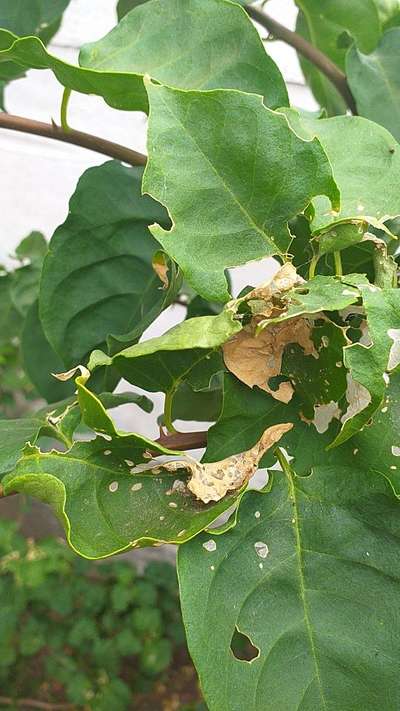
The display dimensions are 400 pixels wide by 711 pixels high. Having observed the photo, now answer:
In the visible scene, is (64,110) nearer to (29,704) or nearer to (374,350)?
(374,350)

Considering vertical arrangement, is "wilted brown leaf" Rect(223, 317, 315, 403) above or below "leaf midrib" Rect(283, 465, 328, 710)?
above

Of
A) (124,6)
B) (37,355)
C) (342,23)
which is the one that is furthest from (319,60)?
(37,355)

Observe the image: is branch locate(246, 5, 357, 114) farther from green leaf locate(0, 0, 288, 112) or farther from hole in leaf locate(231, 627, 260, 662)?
hole in leaf locate(231, 627, 260, 662)

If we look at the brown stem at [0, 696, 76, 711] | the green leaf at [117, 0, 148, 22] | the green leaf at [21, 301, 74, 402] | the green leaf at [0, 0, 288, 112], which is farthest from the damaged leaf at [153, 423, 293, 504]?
the brown stem at [0, 696, 76, 711]

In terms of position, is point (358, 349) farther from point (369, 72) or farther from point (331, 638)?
point (369, 72)

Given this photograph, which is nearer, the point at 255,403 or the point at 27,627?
the point at 255,403

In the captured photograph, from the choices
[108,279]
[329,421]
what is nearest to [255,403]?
[329,421]
